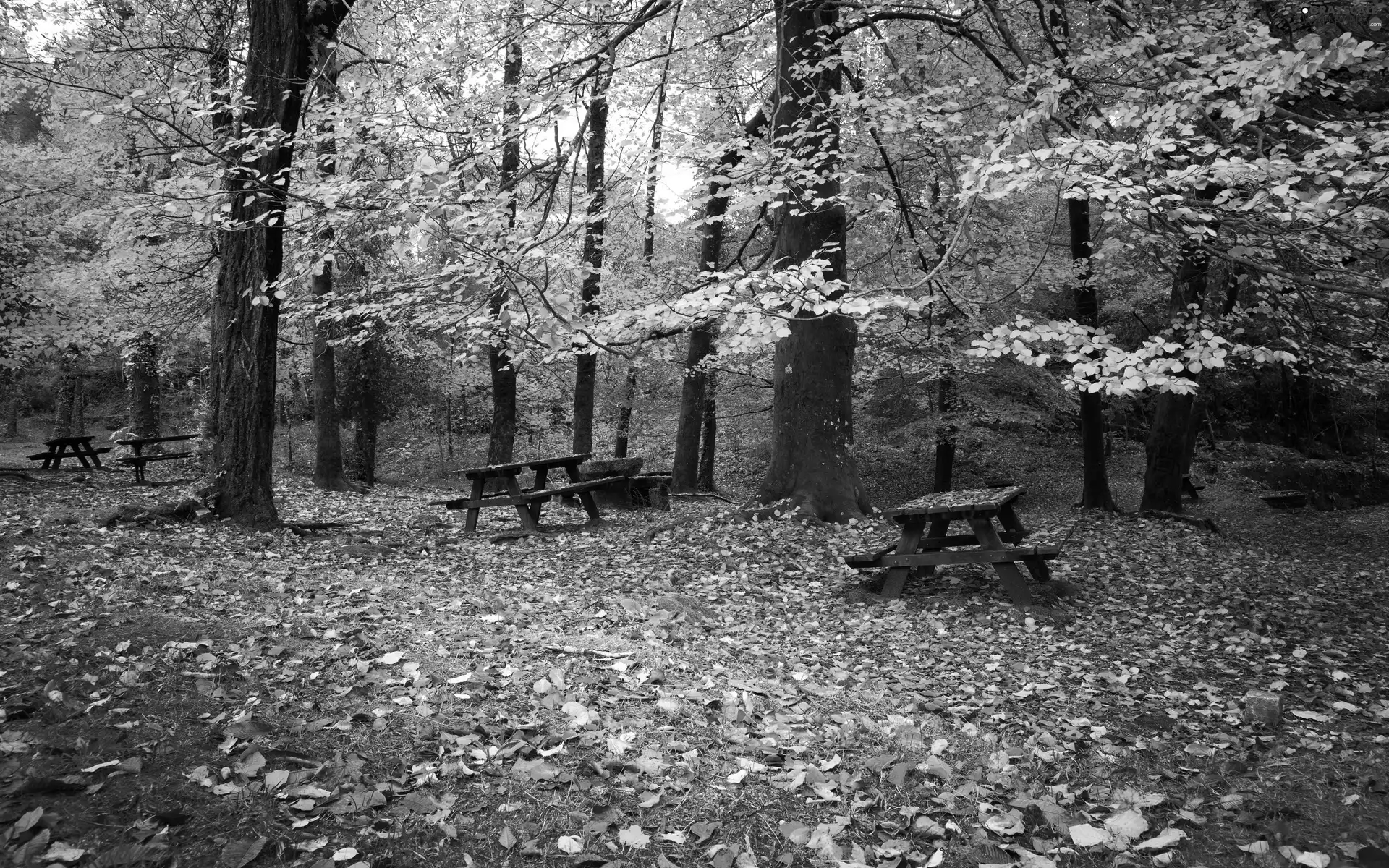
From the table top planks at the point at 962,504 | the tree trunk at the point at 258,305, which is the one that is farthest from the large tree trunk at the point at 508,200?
the table top planks at the point at 962,504

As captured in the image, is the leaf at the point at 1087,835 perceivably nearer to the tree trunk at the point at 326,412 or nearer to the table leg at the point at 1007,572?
the table leg at the point at 1007,572

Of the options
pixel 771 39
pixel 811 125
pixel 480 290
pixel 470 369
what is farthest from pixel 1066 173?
pixel 470 369

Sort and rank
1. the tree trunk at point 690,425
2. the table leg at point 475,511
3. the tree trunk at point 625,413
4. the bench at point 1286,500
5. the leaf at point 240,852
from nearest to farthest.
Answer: the leaf at point 240,852 → the table leg at point 475,511 → the tree trunk at point 690,425 → the bench at point 1286,500 → the tree trunk at point 625,413

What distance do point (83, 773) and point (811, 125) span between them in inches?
321

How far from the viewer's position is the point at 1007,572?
6.06 m

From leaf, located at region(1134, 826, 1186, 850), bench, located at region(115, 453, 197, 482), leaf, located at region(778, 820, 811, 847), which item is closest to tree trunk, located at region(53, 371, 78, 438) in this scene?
bench, located at region(115, 453, 197, 482)

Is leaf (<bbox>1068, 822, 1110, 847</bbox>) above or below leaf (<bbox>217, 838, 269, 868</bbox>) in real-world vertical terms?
below

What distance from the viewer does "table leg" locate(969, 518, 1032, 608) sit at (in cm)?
598

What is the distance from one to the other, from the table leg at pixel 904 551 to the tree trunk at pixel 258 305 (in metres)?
5.65

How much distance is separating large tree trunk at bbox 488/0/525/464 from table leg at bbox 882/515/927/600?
344 cm

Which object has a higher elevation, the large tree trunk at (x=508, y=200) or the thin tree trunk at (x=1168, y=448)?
the large tree trunk at (x=508, y=200)

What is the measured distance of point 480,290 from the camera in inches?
219

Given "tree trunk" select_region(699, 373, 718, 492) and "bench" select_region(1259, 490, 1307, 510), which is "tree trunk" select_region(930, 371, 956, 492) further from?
"bench" select_region(1259, 490, 1307, 510)

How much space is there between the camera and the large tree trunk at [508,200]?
4.83 metres
